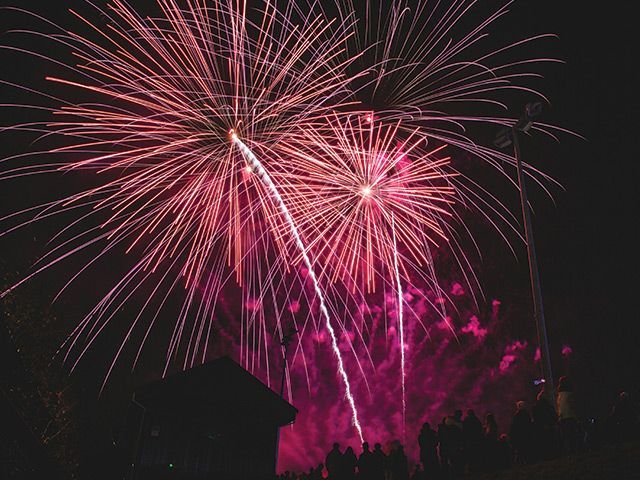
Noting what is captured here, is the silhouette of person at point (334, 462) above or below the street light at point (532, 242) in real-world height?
below

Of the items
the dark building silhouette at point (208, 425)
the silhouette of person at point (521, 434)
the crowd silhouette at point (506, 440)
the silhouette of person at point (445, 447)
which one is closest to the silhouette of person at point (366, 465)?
the crowd silhouette at point (506, 440)

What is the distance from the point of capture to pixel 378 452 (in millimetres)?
13305

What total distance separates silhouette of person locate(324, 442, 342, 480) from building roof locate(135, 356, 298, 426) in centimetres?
563

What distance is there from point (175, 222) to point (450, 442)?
8760mm

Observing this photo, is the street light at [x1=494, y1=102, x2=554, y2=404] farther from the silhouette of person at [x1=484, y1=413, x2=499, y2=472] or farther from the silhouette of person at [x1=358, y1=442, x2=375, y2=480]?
the silhouette of person at [x1=358, y1=442, x2=375, y2=480]

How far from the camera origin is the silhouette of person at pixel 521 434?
35.4 ft

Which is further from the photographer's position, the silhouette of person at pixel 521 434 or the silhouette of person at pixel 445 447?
the silhouette of person at pixel 445 447

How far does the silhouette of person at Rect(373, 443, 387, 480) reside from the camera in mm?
13031

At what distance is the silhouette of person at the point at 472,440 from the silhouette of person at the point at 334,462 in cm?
359

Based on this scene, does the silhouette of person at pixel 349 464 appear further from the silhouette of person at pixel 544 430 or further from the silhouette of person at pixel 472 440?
the silhouette of person at pixel 544 430

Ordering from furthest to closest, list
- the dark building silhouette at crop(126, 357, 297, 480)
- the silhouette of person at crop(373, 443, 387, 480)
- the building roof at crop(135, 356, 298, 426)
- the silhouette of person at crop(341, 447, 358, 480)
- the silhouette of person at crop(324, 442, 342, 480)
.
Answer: the building roof at crop(135, 356, 298, 426)
the dark building silhouette at crop(126, 357, 297, 480)
the silhouette of person at crop(324, 442, 342, 480)
the silhouette of person at crop(341, 447, 358, 480)
the silhouette of person at crop(373, 443, 387, 480)

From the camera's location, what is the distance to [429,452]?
1224cm

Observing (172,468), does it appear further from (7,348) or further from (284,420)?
(7,348)

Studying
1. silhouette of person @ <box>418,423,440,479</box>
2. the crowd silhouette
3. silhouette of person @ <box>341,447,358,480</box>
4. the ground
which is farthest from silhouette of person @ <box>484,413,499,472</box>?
silhouette of person @ <box>341,447,358,480</box>
